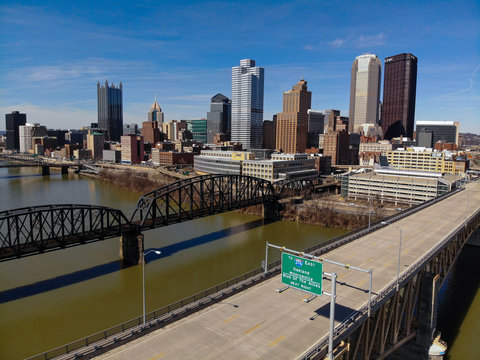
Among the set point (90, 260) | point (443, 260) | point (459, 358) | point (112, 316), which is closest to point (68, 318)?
point (112, 316)

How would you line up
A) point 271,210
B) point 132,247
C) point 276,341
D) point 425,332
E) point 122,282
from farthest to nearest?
point 271,210
point 132,247
point 122,282
point 425,332
point 276,341

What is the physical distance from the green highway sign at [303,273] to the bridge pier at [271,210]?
48411 millimetres

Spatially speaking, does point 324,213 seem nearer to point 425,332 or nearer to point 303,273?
point 425,332

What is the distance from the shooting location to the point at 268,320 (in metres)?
19.6

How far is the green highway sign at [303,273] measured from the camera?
19134 millimetres

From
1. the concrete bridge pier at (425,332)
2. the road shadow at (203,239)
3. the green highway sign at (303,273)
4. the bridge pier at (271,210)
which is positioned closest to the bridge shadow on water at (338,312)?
the green highway sign at (303,273)

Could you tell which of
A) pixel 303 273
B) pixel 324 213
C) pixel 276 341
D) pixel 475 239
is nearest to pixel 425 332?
pixel 303 273

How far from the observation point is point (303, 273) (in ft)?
64.9

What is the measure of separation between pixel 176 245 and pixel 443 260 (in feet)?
101

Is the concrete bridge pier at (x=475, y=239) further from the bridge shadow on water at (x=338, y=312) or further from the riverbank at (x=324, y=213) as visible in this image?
the bridge shadow on water at (x=338, y=312)

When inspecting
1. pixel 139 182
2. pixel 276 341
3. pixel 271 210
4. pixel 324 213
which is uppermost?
pixel 276 341

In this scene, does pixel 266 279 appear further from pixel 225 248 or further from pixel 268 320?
pixel 225 248

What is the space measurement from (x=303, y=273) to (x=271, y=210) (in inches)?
1945

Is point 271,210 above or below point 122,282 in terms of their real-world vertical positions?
above
